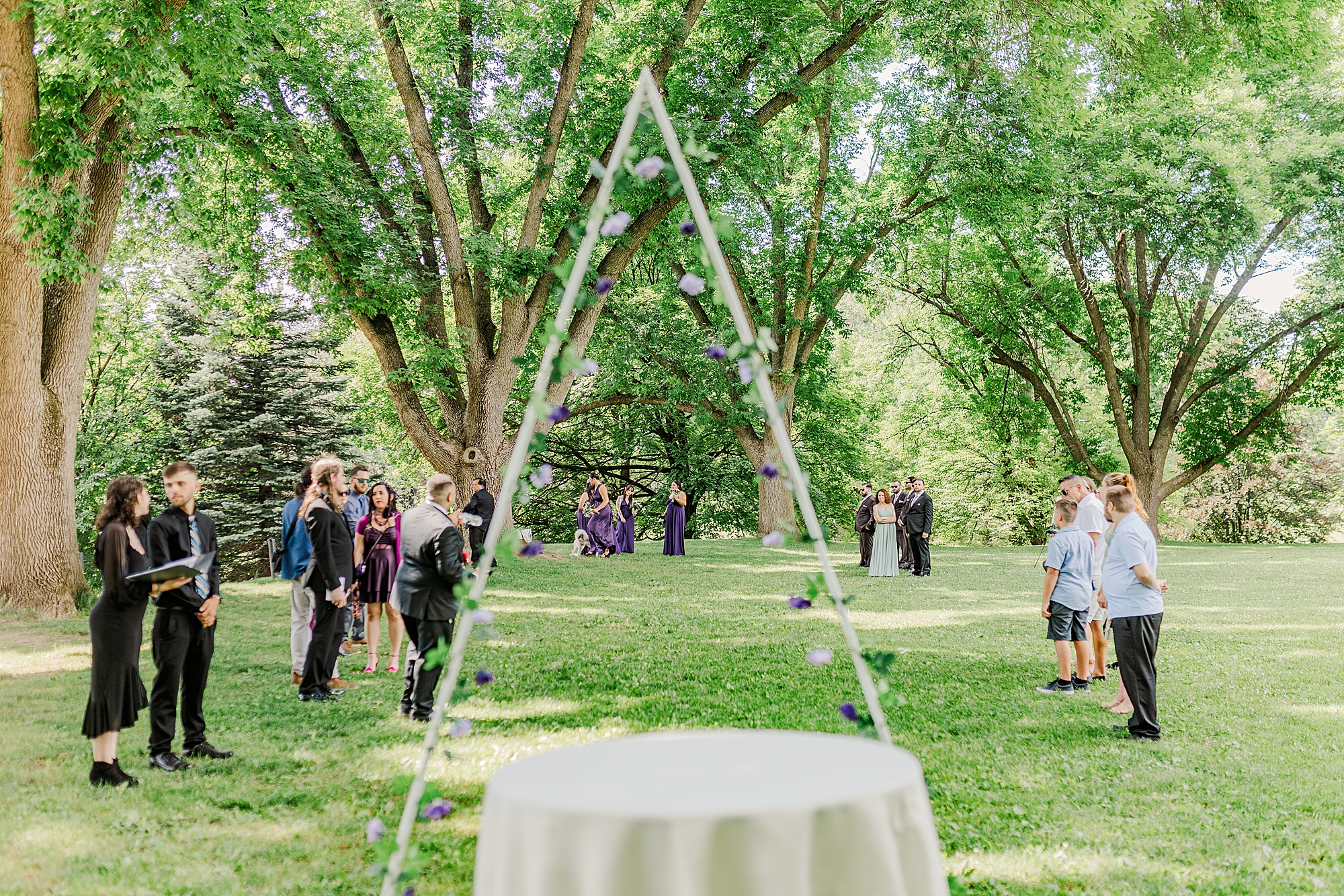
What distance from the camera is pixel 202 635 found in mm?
6590

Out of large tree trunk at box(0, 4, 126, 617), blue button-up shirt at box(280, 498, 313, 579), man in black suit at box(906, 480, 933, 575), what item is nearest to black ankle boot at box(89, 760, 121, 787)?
blue button-up shirt at box(280, 498, 313, 579)

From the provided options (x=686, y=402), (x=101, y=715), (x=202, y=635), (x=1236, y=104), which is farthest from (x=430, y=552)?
(x=1236, y=104)

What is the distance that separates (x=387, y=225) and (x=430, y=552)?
453 inches

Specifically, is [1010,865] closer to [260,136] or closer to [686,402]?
[260,136]

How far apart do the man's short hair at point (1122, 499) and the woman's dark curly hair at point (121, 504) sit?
6990 mm

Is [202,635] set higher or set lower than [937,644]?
higher

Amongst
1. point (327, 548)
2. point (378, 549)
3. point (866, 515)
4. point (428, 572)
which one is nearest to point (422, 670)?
point (428, 572)

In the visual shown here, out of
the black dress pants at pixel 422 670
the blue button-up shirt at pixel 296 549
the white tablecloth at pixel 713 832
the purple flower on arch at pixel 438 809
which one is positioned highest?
the blue button-up shirt at pixel 296 549

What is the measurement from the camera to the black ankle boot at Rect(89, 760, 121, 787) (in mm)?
6016

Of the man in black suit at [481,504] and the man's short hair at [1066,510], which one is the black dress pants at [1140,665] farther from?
the man in black suit at [481,504]

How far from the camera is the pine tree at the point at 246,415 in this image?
28.9 metres

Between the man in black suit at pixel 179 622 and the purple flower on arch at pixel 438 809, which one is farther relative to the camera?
the man in black suit at pixel 179 622

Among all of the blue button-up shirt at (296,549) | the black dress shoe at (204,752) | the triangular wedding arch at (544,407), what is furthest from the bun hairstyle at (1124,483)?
the black dress shoe at (204,752)

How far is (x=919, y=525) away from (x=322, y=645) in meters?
14.1
